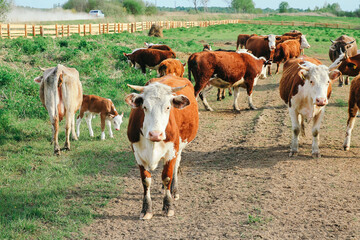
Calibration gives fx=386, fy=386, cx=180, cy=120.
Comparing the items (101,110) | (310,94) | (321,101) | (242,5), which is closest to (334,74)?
(310,94)

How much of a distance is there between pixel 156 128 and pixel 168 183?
1114 millimetres

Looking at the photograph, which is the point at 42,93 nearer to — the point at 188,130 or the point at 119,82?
the point at 188,130

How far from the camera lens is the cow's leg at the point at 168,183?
17.2ft

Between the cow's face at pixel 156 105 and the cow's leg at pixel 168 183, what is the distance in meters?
0.70

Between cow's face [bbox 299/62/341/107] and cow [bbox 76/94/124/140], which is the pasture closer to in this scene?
cow [bbox 76/94/124/140]

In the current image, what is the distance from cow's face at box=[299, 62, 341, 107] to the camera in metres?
6.83

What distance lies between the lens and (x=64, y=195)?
6043 millimetres

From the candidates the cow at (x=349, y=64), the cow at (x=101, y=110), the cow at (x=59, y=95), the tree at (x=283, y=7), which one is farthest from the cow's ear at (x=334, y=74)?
the tree at (x=283, y=7)

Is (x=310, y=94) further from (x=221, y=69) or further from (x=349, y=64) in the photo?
(x=221, y=69)

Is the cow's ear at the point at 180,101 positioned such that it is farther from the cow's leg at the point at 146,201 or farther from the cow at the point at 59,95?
the cow at the point at 59,95

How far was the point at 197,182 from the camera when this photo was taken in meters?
6.62

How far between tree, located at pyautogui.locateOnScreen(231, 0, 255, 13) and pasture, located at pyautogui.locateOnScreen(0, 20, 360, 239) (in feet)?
436

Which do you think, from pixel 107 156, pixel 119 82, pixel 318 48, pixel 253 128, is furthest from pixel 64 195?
pixel 318 48

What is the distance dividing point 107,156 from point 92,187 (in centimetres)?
161
